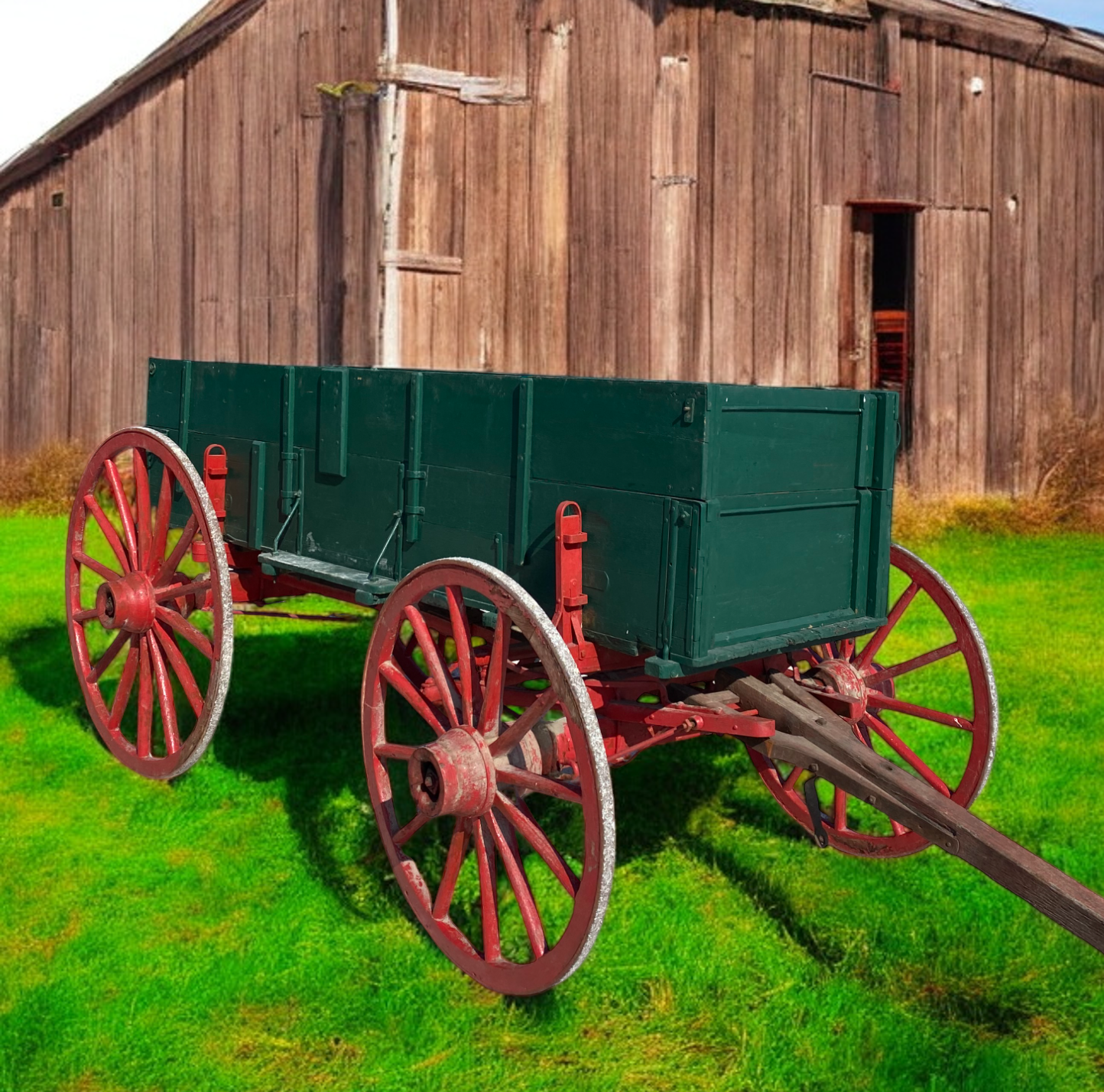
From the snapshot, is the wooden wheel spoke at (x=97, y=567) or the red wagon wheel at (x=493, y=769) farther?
the wooden wheel spoke at (x=97, y=567)

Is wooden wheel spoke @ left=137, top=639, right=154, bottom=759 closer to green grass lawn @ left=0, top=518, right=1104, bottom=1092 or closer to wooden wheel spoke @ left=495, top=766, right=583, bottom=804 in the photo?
green grass lawn @ left=0, top=518, right=1104, bottom=1092

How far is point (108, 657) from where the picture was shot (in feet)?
18.8

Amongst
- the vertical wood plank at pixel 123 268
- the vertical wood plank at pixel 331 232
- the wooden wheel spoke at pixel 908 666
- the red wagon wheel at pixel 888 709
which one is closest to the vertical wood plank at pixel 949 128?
the vertical wood plank at pixel 331 232

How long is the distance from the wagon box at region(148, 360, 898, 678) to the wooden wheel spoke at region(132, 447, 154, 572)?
0.70 m

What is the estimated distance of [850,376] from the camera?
12344 mm

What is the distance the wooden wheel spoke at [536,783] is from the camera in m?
3.59

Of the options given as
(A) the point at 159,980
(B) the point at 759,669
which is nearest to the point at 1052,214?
(B) the point at 759,669

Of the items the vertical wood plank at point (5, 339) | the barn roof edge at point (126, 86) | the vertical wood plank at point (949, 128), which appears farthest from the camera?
the vertical wood plank at point (5, 339)

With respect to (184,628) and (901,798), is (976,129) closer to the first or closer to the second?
(184,628)

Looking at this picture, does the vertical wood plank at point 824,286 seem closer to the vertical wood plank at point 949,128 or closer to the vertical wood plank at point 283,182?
the vertical wood plank at point 949,128

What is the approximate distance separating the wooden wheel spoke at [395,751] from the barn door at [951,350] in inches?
380

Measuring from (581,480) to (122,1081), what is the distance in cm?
218

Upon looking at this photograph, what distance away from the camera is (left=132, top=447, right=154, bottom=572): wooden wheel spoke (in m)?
5.39

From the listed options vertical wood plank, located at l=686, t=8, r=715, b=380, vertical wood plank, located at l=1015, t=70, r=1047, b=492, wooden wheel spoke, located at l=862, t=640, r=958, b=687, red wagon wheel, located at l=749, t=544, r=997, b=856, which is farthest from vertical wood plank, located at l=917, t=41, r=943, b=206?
wooden wheel spoke, located at l=862, t=640, r=958, b=687
